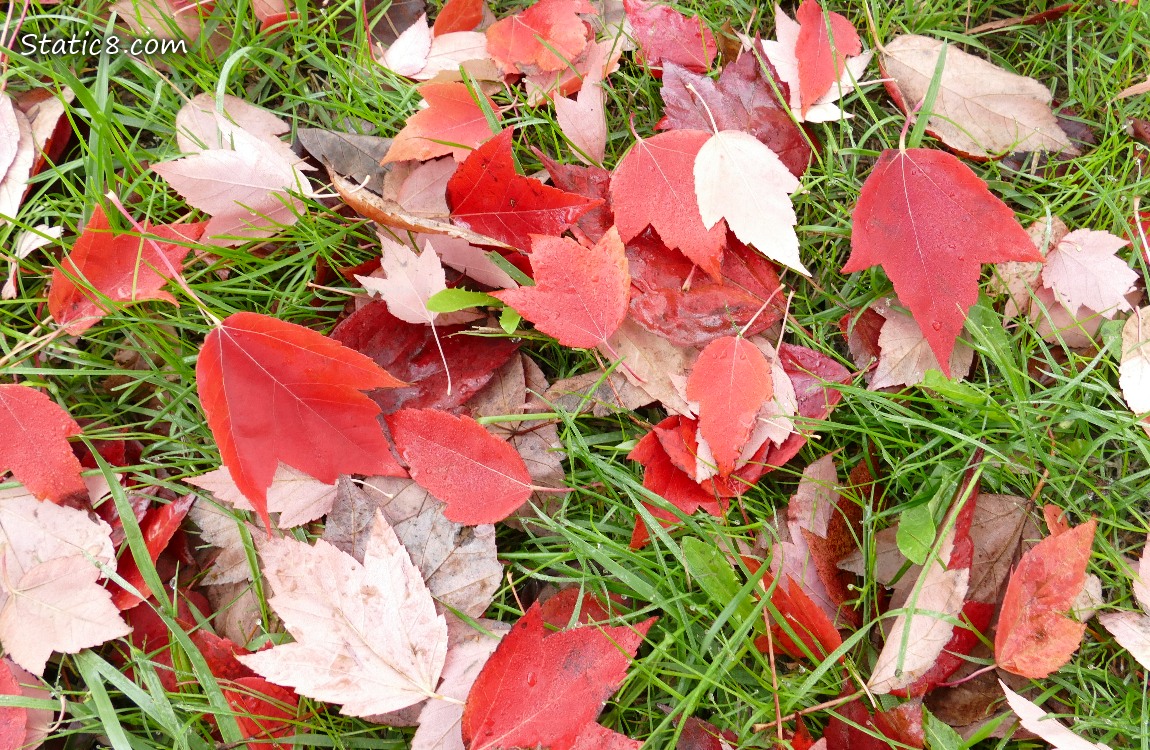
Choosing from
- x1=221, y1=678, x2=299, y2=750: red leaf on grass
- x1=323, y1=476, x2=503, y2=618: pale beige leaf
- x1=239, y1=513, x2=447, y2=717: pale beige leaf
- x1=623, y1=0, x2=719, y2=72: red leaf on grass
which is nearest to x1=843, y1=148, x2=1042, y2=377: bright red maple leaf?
x1=623, y1=0, x2=719, y2=72: red leaf on grass

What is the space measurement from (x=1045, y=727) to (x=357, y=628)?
106 centimetres

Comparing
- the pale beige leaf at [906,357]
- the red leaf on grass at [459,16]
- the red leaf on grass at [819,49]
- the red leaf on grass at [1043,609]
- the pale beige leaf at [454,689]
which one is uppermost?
the red leaf on grass at [459,16]

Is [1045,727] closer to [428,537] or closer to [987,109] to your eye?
[428,537]

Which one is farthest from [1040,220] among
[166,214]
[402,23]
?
[166,214]

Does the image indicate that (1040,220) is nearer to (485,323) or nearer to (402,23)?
(485,323)

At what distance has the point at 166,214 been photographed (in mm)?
1554

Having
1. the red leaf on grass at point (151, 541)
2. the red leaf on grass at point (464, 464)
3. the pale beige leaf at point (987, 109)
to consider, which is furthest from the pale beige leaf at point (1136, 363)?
the red leaf on grass at point (151, 541)

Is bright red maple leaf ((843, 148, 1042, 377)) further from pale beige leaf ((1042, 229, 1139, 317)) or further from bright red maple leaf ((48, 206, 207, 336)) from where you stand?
bright red maple leaf ((48, 206, 207, 336))

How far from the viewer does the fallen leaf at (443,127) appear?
144 cm

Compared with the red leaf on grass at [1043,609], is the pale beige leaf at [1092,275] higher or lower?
higher

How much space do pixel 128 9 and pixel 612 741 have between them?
1784 millimetres

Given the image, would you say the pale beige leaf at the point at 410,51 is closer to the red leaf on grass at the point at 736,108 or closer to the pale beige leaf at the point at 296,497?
the red leaf on grass at the point at 736,108

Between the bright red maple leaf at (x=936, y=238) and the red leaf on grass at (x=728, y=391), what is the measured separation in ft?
0.75

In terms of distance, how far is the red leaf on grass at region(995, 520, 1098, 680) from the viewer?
3.78 feet
